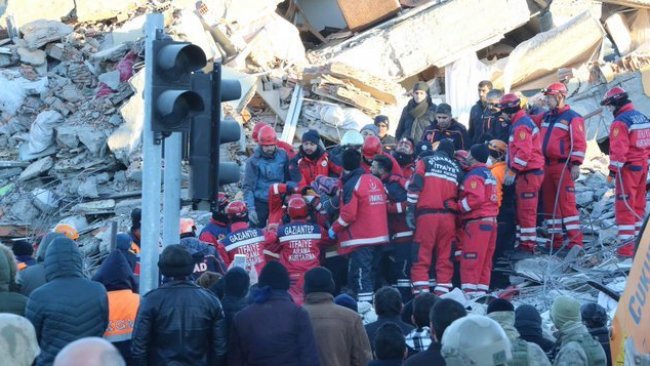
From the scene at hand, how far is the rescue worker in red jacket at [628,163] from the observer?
15820mm

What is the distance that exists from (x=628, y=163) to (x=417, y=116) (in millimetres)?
3439

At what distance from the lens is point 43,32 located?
2267 cm

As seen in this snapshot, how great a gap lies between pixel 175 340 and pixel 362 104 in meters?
12.7

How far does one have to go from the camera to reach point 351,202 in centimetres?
1484

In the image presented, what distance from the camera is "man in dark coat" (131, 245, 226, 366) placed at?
8.90 m

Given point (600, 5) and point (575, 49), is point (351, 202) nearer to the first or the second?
point (575, 49)

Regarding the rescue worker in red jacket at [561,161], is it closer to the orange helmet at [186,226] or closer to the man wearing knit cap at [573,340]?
the orange helmet at [186,226]

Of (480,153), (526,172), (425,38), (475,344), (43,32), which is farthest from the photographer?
(425,38)

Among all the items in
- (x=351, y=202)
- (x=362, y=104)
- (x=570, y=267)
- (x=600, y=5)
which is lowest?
(x=570, y=267)

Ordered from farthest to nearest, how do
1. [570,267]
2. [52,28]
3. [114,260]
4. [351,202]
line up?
[52,28] → [570,267] → [351,202] → [114,260]

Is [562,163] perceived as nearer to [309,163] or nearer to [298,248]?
[309,163]

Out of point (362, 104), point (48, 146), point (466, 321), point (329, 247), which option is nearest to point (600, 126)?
point (362, 104)

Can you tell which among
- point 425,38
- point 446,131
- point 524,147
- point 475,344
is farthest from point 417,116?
point 475,344

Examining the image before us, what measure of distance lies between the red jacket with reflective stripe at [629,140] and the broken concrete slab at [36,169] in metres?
9.19
